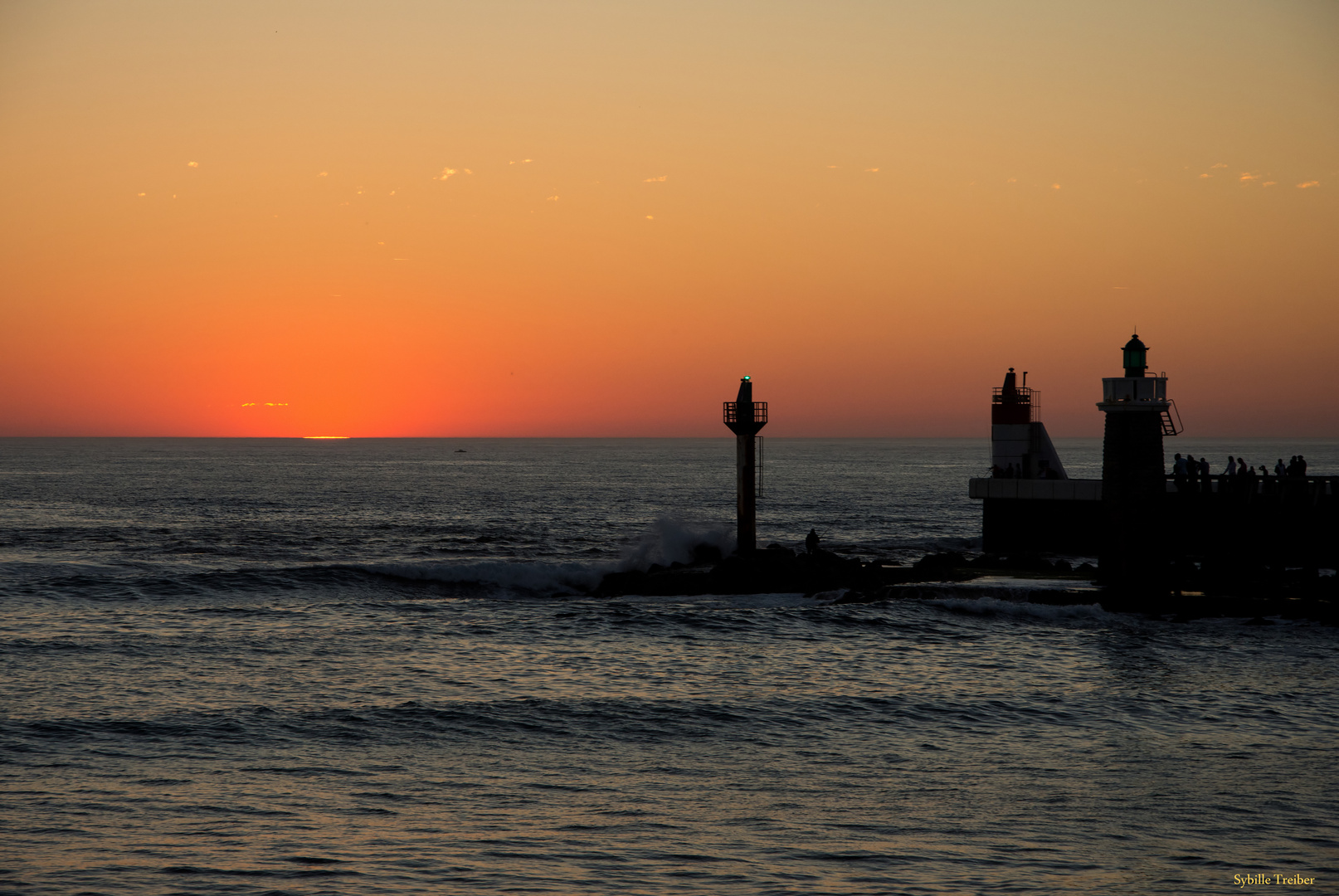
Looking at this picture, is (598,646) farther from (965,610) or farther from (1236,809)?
(1236,809)

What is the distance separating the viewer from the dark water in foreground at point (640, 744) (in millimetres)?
11164

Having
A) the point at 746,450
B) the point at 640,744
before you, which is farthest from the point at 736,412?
the point at 640,744

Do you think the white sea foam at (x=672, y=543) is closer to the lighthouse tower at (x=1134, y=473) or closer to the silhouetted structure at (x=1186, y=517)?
the silhouetted structure at (x=1186, y=517)

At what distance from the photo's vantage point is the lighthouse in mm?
36781

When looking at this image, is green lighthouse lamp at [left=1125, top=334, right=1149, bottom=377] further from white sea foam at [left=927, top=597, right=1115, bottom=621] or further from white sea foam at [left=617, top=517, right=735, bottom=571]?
white sea foam at [left=617, top=517, right=735, bottom=571]

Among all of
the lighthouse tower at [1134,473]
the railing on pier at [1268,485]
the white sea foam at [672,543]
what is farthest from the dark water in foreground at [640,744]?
the white sea foam at [672,543]

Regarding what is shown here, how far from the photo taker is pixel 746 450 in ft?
121

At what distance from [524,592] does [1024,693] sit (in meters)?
19.8

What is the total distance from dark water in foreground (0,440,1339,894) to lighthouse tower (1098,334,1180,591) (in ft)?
5.25

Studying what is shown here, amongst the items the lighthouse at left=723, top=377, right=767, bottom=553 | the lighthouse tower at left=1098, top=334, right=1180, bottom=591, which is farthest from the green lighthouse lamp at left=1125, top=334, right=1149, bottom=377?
the lighthouse at left=723, top=377, right=767, bottom=553

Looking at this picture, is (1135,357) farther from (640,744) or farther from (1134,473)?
(640,744)

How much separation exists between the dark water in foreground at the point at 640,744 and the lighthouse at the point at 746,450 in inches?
215

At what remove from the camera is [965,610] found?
91.6 ft

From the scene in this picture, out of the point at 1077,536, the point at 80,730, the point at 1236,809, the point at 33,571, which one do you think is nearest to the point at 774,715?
the point at 1236,809
